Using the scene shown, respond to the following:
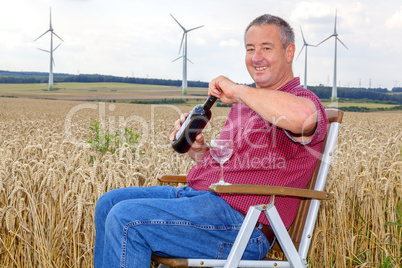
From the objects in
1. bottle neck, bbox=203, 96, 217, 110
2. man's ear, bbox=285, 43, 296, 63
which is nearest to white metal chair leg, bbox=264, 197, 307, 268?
bottle neck, bbox=203, 96, 217, 110

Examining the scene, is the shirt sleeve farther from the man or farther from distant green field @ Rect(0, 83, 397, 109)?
distant green field @ Rect(0, 83, 397, 109)

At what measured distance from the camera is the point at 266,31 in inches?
107

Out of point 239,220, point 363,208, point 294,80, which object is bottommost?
point 363,208

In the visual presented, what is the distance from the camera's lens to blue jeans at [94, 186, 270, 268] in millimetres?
2242

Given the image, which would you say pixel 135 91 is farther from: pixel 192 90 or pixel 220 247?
pixel 220 247

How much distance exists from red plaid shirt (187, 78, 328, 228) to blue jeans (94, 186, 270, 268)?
0.42 ft

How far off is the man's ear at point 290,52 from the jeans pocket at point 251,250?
1.11m

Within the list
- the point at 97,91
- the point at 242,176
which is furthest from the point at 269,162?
the point at 97,91

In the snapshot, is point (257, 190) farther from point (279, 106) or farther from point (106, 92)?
point (106, 92)

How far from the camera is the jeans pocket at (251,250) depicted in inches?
95.4

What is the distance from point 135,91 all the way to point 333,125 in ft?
190

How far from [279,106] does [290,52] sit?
28.0 inches

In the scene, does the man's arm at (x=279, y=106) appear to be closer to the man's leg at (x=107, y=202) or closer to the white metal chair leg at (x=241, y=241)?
the white metal chair leg at (x=241, y=241)

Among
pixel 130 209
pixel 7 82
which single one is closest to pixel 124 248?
pixel 130 209
